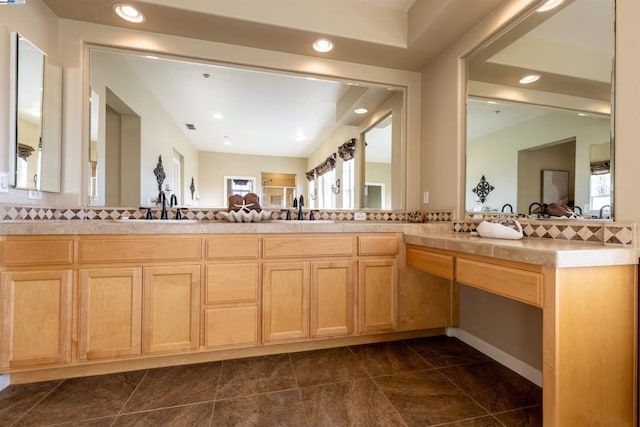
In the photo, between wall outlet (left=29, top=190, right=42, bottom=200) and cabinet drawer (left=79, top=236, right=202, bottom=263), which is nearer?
cabinet drawer (left=79, top=236, right=202, bottom=263)

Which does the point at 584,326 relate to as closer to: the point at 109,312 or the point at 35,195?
the point at 109,312

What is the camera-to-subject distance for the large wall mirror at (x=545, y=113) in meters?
1.39

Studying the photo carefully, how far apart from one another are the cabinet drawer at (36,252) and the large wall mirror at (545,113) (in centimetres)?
261

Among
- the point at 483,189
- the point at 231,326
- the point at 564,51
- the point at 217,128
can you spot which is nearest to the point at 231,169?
the point at 217,128

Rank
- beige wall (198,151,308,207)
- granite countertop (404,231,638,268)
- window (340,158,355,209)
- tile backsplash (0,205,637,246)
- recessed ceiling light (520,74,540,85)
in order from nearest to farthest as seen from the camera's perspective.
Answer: granite countertop (404,231,638,268) < tile backsplash (0,205,637,246) < recessed ceiling light (520,74,540,85) < beige wall (198,151,308,207) < window (340,158,355,209)

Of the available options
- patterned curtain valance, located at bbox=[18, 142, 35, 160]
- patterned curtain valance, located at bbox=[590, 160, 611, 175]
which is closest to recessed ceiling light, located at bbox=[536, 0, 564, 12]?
patterned curtain valance, located at bbox=[590, 160, 611, 175]

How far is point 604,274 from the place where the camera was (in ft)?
3.84

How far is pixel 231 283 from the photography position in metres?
1.82

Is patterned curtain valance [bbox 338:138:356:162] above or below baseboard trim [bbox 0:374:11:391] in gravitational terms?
above

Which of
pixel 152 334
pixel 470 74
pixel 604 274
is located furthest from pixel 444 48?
pixel 152 334

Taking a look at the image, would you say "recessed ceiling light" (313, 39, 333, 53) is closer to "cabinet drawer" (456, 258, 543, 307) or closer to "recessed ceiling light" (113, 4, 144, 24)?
"recessed ceiling light" (113, 4, 144, 24)

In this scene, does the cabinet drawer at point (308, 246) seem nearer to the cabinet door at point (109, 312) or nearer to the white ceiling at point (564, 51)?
the cabinet door at point (109, 312)

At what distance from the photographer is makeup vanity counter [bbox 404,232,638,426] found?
1.11 m

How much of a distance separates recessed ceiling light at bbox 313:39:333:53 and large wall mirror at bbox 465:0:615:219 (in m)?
1.07
